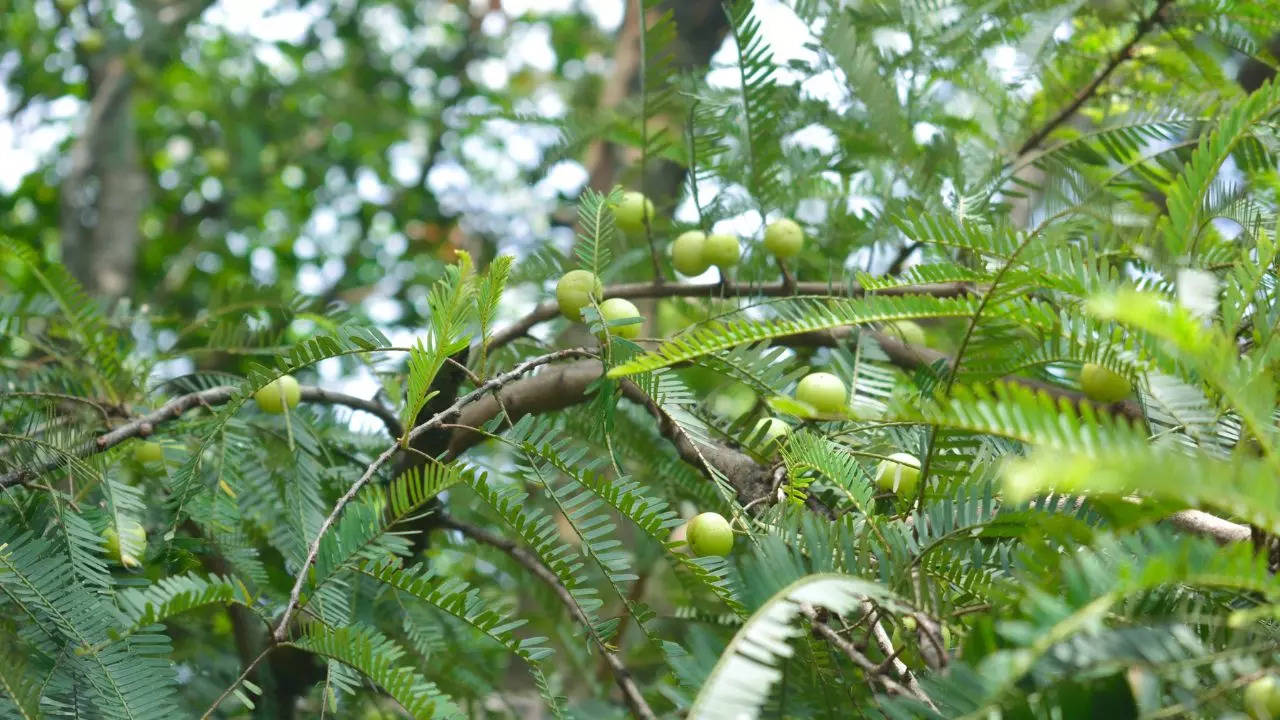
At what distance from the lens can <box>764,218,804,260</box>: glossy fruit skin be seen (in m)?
1.37

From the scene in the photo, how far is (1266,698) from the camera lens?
0.63m

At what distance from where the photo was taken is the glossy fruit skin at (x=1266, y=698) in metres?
0.63

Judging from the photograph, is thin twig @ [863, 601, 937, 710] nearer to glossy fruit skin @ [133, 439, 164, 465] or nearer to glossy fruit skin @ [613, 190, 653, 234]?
glossy fruit skin @ [613, 190, 653, 234]

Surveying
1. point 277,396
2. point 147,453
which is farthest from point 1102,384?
point 147,453

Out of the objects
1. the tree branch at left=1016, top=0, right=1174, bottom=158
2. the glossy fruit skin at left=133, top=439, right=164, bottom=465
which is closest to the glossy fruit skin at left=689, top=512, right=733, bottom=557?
the glossy fruit skin at left=133, top=439, right=164, bottom=465

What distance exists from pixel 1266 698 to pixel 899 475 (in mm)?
436

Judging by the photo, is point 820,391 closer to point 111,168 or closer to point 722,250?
point 722,250

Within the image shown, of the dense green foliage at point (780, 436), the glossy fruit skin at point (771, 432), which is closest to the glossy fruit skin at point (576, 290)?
the dense green foliage at point (780, 436)

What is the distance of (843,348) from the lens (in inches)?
51.4

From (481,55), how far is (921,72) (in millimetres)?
2899

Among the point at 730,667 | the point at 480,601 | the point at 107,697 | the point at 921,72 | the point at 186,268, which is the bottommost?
the point at 186,268

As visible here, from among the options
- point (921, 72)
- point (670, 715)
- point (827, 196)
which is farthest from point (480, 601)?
point (921, 72)

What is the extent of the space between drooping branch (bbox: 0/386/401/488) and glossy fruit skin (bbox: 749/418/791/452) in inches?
19.6

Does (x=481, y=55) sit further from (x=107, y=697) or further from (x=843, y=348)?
(x=107, y=697)
